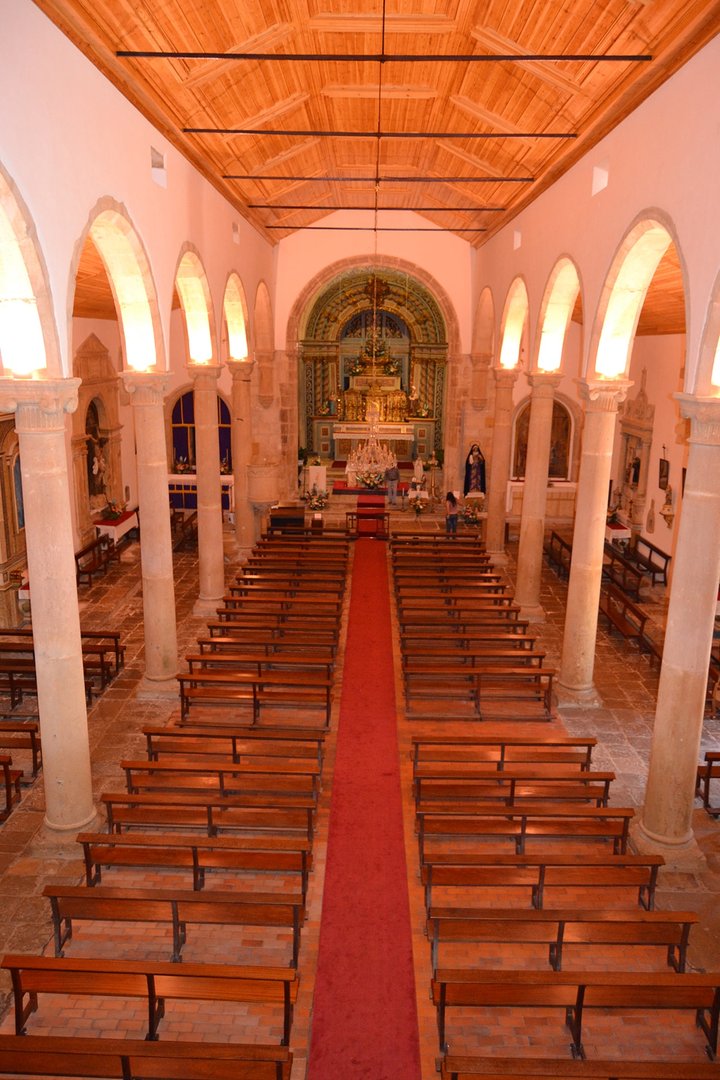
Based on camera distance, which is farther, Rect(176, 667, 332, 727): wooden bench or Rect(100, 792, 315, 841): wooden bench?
Rect(176, 667, 332, 727): wooden bench

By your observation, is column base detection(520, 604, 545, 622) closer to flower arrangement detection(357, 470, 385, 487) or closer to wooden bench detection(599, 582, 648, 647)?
wooden bench detection(599, 582, 648, 647)

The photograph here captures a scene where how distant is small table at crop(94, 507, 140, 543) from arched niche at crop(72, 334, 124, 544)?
9.2 inches

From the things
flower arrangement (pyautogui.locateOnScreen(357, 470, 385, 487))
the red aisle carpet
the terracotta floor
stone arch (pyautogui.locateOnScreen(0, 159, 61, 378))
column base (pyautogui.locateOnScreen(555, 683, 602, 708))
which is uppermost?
stone arch (pyautogui.locateOnScreen(0, 159, 61, 378))

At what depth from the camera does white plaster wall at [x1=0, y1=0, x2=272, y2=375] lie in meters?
7.20

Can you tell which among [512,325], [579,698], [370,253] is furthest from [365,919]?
[370,253]

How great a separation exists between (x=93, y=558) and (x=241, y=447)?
4470mm

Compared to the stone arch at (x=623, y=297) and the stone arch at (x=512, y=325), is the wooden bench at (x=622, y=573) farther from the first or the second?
the stone arch at (x=623, y=297)

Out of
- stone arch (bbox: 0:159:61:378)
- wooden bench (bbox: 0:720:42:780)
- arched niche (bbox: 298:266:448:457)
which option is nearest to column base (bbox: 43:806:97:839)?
wooden bench (bbox: 0:720:42:780)

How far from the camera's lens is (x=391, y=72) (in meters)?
12.7

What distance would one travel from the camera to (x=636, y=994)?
20.5 feet

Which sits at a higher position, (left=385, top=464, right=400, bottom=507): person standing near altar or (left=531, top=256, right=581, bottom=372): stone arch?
(left=531, top=256, right=581, bottom=372): stone arch

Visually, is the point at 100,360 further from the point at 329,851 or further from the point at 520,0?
the point at 329,851

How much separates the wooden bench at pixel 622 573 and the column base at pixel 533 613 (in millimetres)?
2245

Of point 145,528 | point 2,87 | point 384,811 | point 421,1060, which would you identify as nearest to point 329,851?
point 384,811
